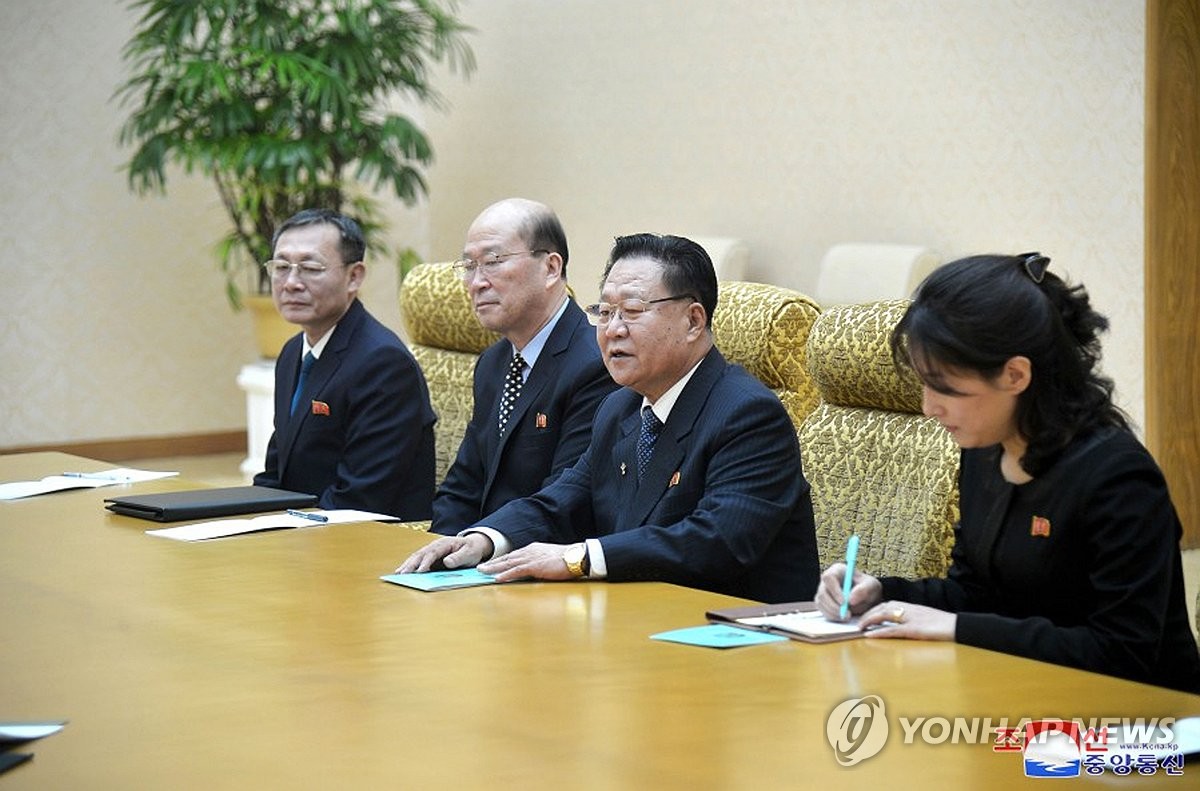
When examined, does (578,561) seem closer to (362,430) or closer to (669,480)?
(669,480)

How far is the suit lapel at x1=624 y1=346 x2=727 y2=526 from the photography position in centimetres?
A: 312

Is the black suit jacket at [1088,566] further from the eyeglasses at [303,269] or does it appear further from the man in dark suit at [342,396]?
the eyeglasses at [303,269]

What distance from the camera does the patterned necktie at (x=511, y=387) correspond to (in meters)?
4.12

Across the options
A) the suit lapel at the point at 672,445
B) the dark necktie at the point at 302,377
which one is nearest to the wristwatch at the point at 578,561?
the suit lapel at the point at 672,445

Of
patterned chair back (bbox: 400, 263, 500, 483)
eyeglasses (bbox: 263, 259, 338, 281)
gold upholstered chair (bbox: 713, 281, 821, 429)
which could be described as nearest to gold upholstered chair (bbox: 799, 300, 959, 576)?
gold upholstered chair (bbox: 713, 281, 821, 429)

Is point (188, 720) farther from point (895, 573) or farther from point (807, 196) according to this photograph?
point (807, 196)

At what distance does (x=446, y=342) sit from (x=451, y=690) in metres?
3.09

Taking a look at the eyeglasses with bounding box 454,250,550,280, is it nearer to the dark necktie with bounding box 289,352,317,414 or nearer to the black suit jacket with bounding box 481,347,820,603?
the dark necktie with bounding box 289,352,317,414

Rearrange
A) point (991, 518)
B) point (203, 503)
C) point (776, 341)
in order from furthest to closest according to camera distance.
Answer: point (776, 341)
point (203, 503)
point (991, 518)

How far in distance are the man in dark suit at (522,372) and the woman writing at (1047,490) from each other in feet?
5.10

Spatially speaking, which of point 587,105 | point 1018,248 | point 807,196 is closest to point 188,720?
point 1018,248

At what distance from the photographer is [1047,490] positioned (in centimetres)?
246

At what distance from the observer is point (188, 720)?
206 centimetres

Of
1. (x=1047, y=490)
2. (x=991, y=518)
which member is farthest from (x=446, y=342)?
(x=1047, y=490)
